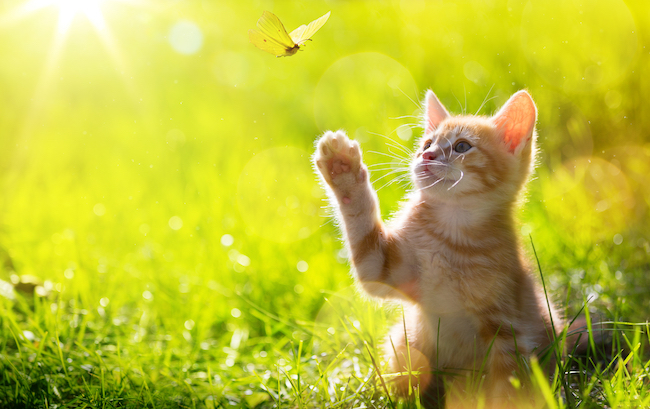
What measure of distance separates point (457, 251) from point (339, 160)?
1.49 ft

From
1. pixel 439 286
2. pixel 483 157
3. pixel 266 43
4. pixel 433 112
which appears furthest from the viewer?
pixel 433 112

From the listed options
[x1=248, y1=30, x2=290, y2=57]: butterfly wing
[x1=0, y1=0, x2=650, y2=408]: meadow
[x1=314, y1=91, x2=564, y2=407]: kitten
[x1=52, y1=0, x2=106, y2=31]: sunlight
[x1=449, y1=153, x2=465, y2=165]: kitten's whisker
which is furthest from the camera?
[x1=52, y1=0, x2=106, y2=31]: sunlight

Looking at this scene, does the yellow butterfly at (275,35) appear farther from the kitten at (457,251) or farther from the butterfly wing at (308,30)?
the kitten at (457,251)

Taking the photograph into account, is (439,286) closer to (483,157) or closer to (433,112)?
(483,157)

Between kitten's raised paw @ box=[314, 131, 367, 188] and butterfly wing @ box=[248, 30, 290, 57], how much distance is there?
0.32 metres

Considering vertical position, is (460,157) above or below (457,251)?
above

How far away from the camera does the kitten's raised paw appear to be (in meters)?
1.29

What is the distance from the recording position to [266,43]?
1044 mm

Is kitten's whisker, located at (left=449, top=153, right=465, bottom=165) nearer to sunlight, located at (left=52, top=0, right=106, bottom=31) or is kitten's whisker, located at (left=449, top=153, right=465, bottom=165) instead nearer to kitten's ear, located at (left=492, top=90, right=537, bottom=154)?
kitten's ear, located at (left=492, top=90, right=537, bottom=154)

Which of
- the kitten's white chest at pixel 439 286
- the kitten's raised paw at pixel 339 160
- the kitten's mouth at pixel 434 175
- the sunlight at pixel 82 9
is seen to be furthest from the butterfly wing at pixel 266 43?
the sunlight at pixel 82 9

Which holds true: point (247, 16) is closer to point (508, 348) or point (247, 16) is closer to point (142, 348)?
point (142, 348)

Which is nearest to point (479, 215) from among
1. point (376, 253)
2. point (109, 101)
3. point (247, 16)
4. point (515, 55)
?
point (376, 253)

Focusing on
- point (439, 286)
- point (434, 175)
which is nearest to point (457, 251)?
point (439, 286)

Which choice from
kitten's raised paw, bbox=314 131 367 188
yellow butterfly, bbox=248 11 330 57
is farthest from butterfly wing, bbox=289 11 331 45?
kitten's raised paw, bbox=314 131 367 188
